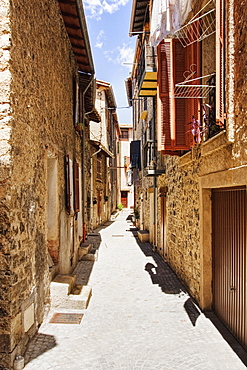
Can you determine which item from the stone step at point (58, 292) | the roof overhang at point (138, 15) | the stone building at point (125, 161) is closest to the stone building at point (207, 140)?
the stone step at point (58, 292)

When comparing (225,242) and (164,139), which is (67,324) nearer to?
(225,242)

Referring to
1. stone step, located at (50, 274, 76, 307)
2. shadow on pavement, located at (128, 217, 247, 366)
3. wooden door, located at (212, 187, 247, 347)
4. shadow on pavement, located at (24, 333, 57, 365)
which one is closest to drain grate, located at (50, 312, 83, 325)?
stone step, located at (50, 274, 76, 307)

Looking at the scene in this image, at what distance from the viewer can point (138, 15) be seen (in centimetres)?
1145

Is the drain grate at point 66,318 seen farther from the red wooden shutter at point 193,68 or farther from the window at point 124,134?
the window at point 124,134

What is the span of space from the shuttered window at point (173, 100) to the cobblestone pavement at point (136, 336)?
315 cm

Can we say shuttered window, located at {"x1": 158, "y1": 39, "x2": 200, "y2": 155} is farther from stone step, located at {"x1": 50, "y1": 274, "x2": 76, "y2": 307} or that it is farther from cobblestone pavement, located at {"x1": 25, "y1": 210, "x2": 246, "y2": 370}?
stone step, located at {"x1": 50, "y1": 274, "x2": 76, "y2": 307}

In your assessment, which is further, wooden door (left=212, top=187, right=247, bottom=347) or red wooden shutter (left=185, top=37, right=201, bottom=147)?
red wooden shutter (left=185, top=37, right=201, bottom=147)

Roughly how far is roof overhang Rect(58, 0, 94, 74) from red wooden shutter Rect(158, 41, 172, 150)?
208 cm

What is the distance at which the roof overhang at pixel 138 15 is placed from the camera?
10539mm

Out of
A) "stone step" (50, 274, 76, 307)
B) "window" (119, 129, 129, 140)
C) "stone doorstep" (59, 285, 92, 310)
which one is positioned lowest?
"stone doorstep" (59, 285, 92, 310)

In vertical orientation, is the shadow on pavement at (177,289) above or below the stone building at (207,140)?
below

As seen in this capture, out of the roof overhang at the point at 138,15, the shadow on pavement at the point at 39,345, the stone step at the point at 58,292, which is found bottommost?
the shadow on pavement at the point at 39,345

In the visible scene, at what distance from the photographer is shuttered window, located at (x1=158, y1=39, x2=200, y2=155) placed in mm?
6039

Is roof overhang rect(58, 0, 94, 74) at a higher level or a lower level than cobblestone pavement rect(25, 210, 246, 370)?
higher
